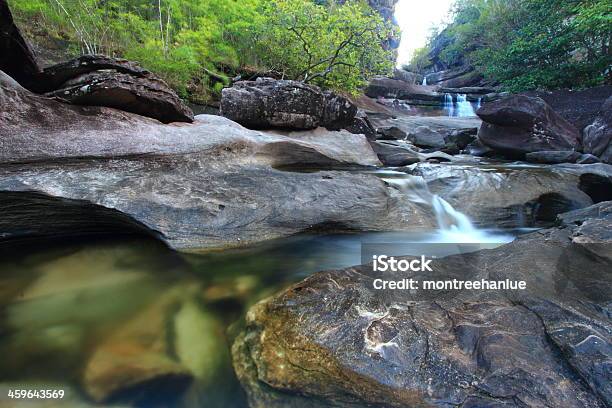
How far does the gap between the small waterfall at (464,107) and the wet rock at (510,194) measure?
1868 cm

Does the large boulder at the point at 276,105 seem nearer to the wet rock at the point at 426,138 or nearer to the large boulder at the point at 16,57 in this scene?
the large boulder at the point at 16,57

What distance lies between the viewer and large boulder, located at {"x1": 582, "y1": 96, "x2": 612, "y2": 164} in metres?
8.89

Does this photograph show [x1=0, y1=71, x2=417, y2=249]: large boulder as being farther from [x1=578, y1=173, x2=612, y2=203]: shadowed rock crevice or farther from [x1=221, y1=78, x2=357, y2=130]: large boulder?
[x1=578, y1=173, x2=612, y2=203]: shadowed rock crevice

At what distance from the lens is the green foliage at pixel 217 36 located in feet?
33.7

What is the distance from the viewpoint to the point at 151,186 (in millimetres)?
4016

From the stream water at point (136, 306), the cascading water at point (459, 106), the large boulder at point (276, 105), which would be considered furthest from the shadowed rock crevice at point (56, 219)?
the cascading water at point (459, 106)

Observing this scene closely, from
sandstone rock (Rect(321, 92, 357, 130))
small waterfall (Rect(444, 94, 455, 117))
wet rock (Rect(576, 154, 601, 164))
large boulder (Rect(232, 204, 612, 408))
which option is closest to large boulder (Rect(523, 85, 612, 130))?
wet rock (Rect(576, 154, 601, 164))

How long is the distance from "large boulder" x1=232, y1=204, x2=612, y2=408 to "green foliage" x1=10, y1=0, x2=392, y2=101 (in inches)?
409

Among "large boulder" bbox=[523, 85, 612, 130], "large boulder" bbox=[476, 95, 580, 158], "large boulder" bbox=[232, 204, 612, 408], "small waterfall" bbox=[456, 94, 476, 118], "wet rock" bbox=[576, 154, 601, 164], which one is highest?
"small waterfall" bbox=[456, 94, 476, 118]

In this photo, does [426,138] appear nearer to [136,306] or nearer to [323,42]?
[323,42]

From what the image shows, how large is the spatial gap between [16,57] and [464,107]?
86.1 feet

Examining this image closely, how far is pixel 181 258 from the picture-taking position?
11.9ft

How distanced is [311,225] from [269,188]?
84 cm

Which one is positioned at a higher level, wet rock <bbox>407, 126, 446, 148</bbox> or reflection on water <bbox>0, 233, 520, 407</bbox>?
wet rock <bbox>407, 126, 446, 148</bbox>
